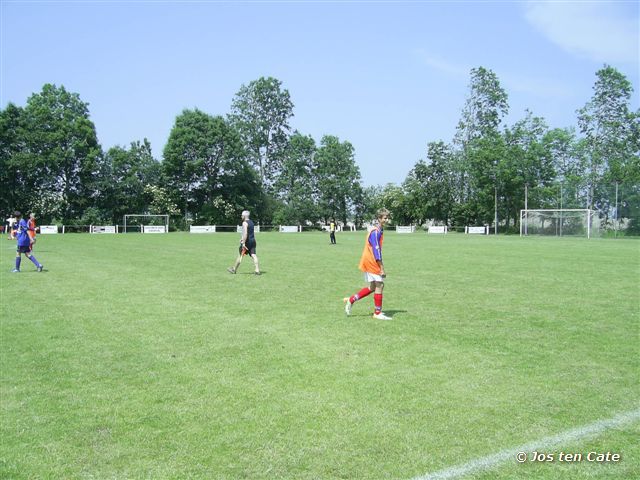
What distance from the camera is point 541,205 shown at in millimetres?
66312

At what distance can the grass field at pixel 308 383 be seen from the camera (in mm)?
4121

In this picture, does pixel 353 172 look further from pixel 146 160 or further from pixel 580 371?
pixel 580 371

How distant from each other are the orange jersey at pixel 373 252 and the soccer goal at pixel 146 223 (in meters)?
62.1

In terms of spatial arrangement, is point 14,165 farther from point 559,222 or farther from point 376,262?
point 376,262

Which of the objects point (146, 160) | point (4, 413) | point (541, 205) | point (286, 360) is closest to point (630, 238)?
point (541, 205)

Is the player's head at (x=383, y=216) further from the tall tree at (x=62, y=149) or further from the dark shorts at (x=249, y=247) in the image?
the tall tree at (x=62, y=149)

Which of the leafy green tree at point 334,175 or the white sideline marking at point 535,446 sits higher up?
the leafy green tree at point 334,175

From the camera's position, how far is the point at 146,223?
7069cm

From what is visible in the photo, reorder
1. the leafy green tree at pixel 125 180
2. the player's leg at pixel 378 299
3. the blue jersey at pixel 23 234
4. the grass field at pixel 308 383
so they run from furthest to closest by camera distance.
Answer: the leafy green tree at pixel 125 180
the blue jersey at pixel 23 234
the player's leg at pixel 378 299
the grass field at pixel 308 383

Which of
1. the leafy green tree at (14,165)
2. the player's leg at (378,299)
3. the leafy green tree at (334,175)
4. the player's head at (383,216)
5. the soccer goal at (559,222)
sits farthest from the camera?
the leafy green tree at (334,175)

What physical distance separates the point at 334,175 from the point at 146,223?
1229 inches

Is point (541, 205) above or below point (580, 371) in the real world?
above

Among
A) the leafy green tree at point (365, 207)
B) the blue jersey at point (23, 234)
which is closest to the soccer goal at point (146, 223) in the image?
the leafy green tree at point (365, 207)

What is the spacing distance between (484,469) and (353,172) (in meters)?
84.9
